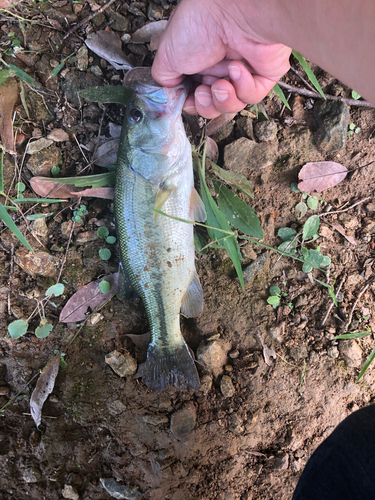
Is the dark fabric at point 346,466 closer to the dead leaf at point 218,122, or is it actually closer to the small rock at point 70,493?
the small rock at point 70,493

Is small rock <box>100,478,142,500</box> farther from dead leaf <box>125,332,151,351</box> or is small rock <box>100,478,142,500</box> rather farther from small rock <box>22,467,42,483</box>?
dead leaf <box>125,332,151,351</box>

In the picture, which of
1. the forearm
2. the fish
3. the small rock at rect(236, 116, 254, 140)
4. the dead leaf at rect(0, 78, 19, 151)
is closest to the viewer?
the forearm

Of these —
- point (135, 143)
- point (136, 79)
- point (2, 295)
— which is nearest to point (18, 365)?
point (2, 295)

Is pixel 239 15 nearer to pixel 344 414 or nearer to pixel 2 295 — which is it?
pixel 2 295

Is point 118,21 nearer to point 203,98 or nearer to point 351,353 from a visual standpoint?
point 203,98

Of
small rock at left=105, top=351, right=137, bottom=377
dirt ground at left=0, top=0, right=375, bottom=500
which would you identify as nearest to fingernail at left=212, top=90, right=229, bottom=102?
dirt ground at left=0, top=0, right=375, bottom=500

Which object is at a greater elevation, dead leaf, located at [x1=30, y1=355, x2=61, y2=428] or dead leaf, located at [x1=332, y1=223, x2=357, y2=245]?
dead leaf, located at [x1=30, y1=355, x2=61, y2=428]

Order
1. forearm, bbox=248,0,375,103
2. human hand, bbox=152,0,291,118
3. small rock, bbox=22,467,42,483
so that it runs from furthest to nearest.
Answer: small rock, bbox=22,467,42,483, human hand, bbox=152,0,291,118, forearm, bbox=248,0,375,103
